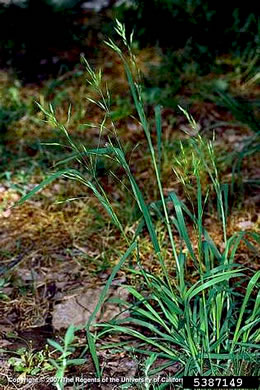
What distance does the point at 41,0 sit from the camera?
4207 mm

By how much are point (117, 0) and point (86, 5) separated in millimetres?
204

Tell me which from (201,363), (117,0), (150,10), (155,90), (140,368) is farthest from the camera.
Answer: (117,0)

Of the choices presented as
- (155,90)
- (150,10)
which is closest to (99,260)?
(155,90)

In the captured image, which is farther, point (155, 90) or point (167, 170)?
point (155, 90)

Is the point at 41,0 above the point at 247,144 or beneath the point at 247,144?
above

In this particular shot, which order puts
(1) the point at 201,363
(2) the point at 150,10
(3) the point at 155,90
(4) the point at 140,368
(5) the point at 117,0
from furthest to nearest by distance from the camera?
(5) the point at 117,0 → (2) the point at 150,10 → (3) the point at 155,90 → (4) the point at 140,368 → (1) the point at 201,363

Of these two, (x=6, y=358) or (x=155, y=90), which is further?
(x=155, y=90)

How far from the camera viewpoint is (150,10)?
→ 409cm

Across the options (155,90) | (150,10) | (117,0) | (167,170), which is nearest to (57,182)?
(167,170)

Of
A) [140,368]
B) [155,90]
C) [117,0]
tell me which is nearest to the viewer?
[140,368]

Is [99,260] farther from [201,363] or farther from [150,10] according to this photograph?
[150,10]

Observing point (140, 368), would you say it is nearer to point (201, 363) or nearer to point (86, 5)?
point (201, 363)

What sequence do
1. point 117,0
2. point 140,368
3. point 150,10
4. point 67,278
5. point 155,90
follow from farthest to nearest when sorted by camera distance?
1. point 117,0
2. point 150,10
3. point 155,90
4. point 67,278
5. point 140,368

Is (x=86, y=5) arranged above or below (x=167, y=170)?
above
